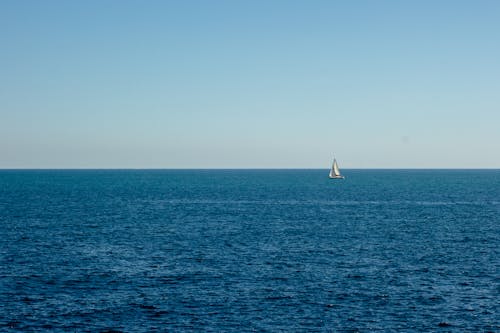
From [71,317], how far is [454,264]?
48421 millimetres

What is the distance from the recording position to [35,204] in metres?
153

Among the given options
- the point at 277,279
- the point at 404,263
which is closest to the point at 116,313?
the point at 277,279

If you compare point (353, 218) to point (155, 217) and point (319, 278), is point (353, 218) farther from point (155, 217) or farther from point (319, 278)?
point (319, 278)

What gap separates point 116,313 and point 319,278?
24205mm

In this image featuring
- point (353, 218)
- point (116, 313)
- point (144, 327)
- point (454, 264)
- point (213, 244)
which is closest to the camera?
point (144, 327)

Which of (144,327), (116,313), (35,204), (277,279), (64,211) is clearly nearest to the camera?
(144,327)

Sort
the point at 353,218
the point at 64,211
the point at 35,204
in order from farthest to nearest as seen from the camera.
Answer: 1. the point at 35,204
2. the point at 64,211
3. the point at 353,218

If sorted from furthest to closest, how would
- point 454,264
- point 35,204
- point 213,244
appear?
point 35,204 → point 213,244 → point 454,264

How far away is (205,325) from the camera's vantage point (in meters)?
45.1

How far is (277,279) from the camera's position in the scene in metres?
60.2

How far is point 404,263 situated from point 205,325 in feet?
114

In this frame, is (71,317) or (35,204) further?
(35,204)

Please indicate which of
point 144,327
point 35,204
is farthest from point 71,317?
point 35,204

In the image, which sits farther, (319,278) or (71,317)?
(319,278)
